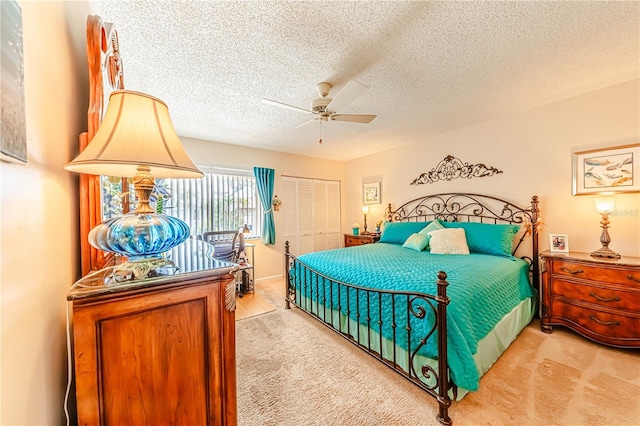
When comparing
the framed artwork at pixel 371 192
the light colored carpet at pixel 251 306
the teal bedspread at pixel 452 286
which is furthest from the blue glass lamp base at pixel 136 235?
the framed artwork at pixel 371 192

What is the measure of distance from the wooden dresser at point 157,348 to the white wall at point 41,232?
0.30ft

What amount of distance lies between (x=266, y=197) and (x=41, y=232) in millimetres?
3856

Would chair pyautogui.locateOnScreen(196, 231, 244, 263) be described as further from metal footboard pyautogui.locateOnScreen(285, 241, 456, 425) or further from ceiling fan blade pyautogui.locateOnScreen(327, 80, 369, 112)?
ceiling fan blade pyautogui.locateOnScreen(327, 80, 369, 112)

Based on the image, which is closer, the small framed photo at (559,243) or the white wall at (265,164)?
the small framed photo at (559,243)

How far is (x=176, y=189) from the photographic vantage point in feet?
12.6

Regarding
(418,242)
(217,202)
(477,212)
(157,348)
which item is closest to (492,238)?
(477,212)

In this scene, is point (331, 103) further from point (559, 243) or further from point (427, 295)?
point (559, 243)

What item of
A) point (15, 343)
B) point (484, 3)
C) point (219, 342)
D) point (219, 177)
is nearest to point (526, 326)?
point (484, 3)

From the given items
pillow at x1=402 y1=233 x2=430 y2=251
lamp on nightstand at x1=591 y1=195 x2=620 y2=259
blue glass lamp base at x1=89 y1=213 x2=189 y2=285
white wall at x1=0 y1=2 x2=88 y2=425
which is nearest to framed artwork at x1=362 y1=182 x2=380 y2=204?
pillow at x1=402 y1=233 x2=430 y2=251

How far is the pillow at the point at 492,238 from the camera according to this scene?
291cm

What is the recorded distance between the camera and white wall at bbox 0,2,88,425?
0.54 metres

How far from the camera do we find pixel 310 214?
532 centimetres

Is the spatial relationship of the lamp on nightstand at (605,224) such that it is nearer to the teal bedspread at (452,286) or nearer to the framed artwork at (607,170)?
the framed artwork at (607,170)

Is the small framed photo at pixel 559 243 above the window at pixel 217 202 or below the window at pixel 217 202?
below
